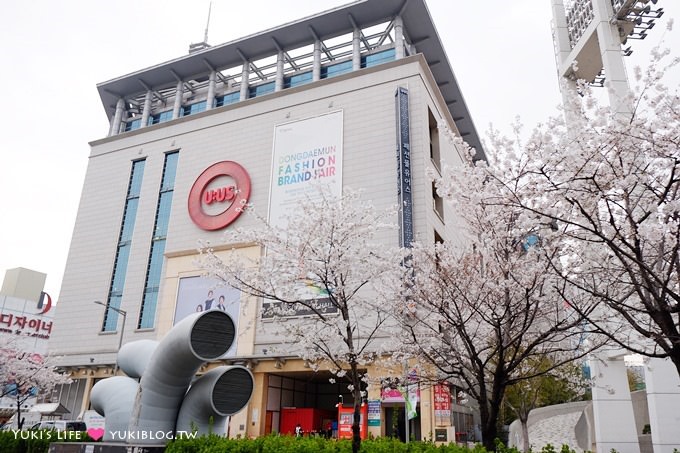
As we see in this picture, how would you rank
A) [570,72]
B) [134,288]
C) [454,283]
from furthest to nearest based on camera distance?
1. [134,288]
2. [570,72]
3. [454,283]

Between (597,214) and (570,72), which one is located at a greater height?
(570,72)

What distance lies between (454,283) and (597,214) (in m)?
3.48

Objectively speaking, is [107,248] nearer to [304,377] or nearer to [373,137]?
[304,377]

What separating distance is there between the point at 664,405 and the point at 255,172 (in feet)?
86.1

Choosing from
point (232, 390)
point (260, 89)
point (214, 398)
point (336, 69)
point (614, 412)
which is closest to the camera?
point (214, 398)

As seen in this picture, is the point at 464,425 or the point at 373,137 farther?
the point at 464,425

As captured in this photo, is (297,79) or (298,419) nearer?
(298,419)

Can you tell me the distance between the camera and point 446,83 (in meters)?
42.1

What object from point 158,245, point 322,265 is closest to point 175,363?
point 322,265

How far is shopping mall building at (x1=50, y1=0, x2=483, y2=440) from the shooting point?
29562 millimetres

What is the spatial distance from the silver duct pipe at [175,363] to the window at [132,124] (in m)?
38.3

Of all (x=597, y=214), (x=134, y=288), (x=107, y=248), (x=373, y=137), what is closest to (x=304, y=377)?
(x=134, y=288)

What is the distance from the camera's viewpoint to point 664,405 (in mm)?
17859

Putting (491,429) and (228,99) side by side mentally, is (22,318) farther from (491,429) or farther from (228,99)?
(491,429)
